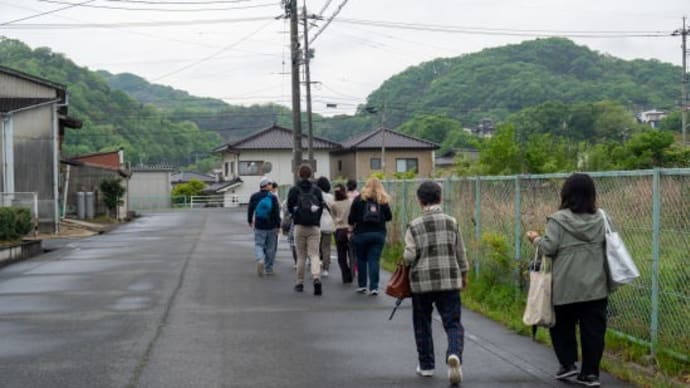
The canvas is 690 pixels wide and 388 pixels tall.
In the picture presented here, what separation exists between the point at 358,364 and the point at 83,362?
2390 millimetres

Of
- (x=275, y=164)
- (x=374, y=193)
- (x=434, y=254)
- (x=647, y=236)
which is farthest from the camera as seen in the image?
(x=275, y=164)

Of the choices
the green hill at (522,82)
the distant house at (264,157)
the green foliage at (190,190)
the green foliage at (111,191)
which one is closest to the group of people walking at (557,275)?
the green foliage at (111,191)

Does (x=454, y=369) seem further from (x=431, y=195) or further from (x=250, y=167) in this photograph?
(x=250, y=167)

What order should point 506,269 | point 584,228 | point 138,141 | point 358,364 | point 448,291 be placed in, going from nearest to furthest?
point 584,228, point 448,291, point 358,364, point 506,269, point 138,141

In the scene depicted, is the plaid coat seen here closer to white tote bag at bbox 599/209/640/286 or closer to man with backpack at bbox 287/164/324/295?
white tote bag at bbox 599/209/640/286

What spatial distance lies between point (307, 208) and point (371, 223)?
38.2 inches

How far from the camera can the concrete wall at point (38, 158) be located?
2897 centimetres

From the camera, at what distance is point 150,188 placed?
7856cm

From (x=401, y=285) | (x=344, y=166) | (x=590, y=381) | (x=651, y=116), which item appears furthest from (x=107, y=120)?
(x=590, y=381)

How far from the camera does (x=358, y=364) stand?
7.39 meters

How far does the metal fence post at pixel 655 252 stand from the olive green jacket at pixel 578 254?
0.96m

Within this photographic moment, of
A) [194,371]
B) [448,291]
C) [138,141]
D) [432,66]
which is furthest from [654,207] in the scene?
[138,141]

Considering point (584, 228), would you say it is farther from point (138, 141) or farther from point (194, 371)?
point (138, 141)

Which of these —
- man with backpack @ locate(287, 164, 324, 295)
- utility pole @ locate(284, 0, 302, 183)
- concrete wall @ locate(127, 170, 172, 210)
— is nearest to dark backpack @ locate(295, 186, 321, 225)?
man with backpack @ locate(287, 164, 324, 295)
